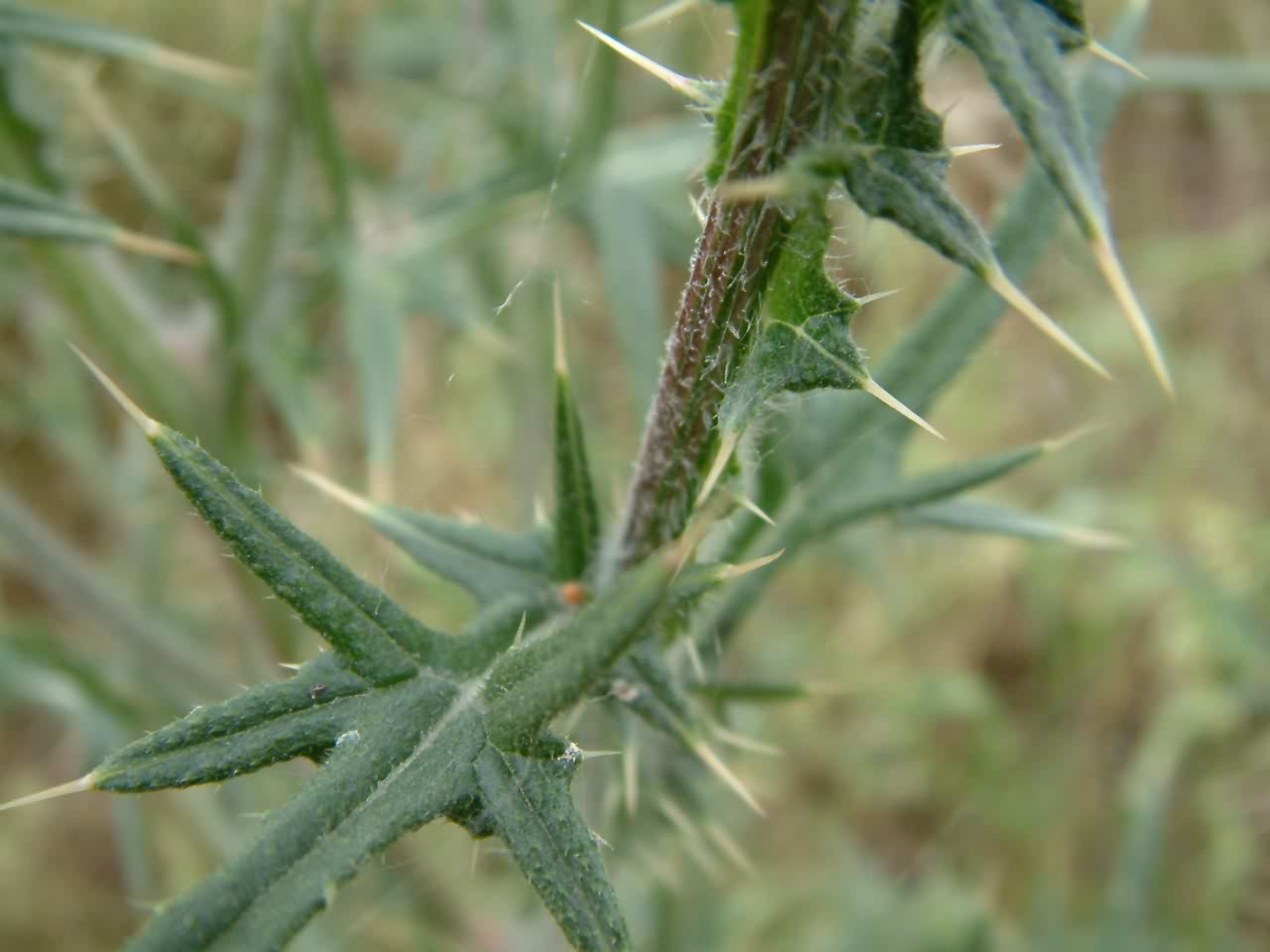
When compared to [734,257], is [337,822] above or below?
below

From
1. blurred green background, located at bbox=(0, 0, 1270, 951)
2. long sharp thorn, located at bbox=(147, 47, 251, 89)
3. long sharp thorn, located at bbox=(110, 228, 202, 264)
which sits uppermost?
long sharp thorn, located at bbox=(147, 47, 251, 89)

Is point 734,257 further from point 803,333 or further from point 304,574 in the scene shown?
point 304,574

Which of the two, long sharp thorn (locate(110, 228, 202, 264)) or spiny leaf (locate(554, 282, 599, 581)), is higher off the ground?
long sharp thorn (locate(110, 228, 202, 264))

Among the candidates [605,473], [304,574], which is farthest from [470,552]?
[605,473]

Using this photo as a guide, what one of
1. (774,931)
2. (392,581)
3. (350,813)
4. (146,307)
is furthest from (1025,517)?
(392,581)

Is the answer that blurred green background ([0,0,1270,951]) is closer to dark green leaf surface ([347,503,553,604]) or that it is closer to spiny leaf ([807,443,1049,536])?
spiny leaf ([807,443,1049,536])

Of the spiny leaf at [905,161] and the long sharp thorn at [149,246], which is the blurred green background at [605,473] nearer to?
the long sharp thorn at [149,246]

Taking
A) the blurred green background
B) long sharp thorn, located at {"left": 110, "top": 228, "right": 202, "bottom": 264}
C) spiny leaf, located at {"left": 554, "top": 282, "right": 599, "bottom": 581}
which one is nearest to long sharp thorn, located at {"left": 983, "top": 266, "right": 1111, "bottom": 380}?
A: spiny leaf, located at {"left": 554, "top": 282, "right": 599, "bottom": 581}
